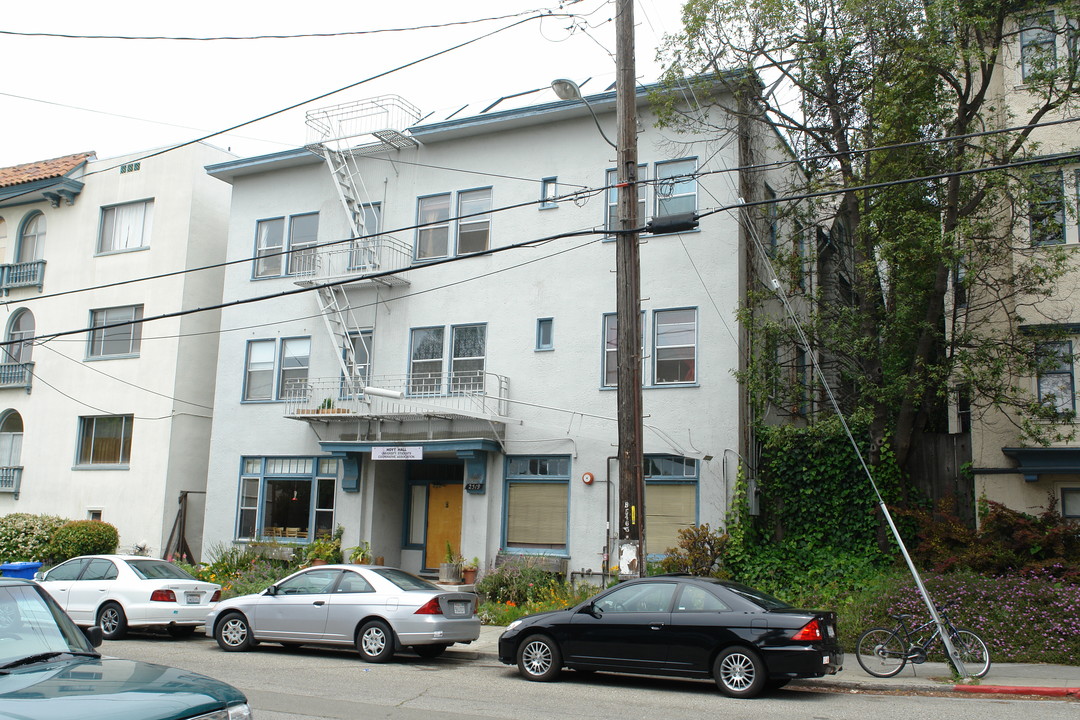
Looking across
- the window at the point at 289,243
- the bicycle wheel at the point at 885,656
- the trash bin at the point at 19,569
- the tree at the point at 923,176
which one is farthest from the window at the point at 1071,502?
the trash bin at the point at 19,569

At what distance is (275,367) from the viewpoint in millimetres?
23734

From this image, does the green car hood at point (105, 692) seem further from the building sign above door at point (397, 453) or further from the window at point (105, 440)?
the window at point (105, 440)

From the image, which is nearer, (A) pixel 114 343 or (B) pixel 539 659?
(B) pixel 539 659

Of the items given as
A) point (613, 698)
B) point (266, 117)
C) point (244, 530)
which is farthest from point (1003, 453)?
point (244, 530)

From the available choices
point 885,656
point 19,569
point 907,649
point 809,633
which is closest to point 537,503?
point 885,656

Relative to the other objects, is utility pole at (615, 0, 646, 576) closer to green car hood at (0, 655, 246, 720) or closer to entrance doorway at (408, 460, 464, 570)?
green car hood at (0, 655, 246, 720)

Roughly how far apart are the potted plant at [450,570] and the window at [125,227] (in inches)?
530

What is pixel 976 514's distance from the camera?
17.4m

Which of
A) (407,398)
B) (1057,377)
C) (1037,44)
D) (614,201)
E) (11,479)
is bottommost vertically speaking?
(11,479)

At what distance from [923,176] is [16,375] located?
85.2ft

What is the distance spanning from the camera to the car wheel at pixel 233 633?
13.9 meters

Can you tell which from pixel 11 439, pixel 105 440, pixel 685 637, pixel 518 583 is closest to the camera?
pixel 685 637

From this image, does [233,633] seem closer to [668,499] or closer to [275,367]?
[668,499]

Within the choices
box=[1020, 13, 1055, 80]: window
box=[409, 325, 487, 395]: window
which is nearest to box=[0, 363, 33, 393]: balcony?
box=[409, 325, 487, 395]: window
